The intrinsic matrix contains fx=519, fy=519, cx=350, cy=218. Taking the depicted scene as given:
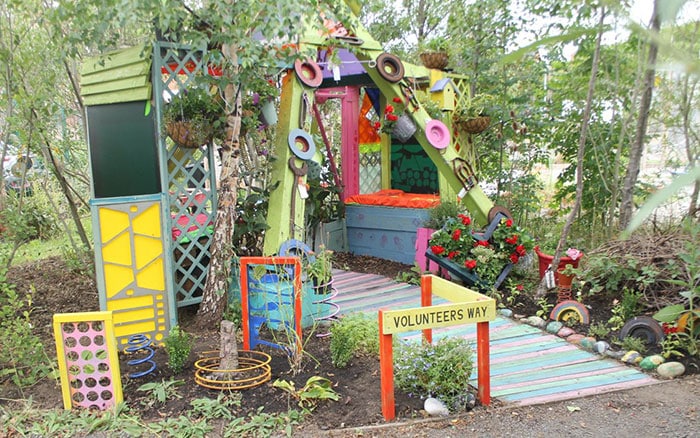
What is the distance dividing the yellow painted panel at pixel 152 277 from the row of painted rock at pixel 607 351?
3.03 metres

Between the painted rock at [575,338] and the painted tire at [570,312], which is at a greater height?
the painted tire at [570,312]

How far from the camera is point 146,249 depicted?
4.05m

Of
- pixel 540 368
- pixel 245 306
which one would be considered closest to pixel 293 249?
pixel 245 306

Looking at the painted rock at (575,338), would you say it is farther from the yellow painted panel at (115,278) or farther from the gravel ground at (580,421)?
the yellow painted panel at (115,278)

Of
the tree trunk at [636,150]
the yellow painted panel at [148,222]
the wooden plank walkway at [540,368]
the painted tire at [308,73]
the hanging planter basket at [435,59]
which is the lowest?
the wooden plank walkway at [540,368]

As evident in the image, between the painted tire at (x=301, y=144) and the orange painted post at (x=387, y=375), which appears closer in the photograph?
the orange painted post at (x=387, y=375)

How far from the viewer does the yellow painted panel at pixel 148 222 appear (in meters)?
4.01

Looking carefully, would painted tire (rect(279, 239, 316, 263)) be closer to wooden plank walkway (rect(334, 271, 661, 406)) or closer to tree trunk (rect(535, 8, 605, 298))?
A: wooden plank walkway (rect(334, 271, 661, 406))

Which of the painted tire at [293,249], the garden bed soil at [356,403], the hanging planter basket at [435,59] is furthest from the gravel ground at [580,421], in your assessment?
the hanging planter basket at [435,59]

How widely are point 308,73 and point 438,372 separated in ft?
10.2

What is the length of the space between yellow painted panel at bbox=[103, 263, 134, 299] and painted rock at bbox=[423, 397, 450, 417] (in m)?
2.43

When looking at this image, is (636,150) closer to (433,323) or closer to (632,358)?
(632,358)

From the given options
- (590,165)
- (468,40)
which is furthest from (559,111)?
(468,40)

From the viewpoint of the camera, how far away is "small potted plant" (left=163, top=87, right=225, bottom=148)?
393 centimetres
